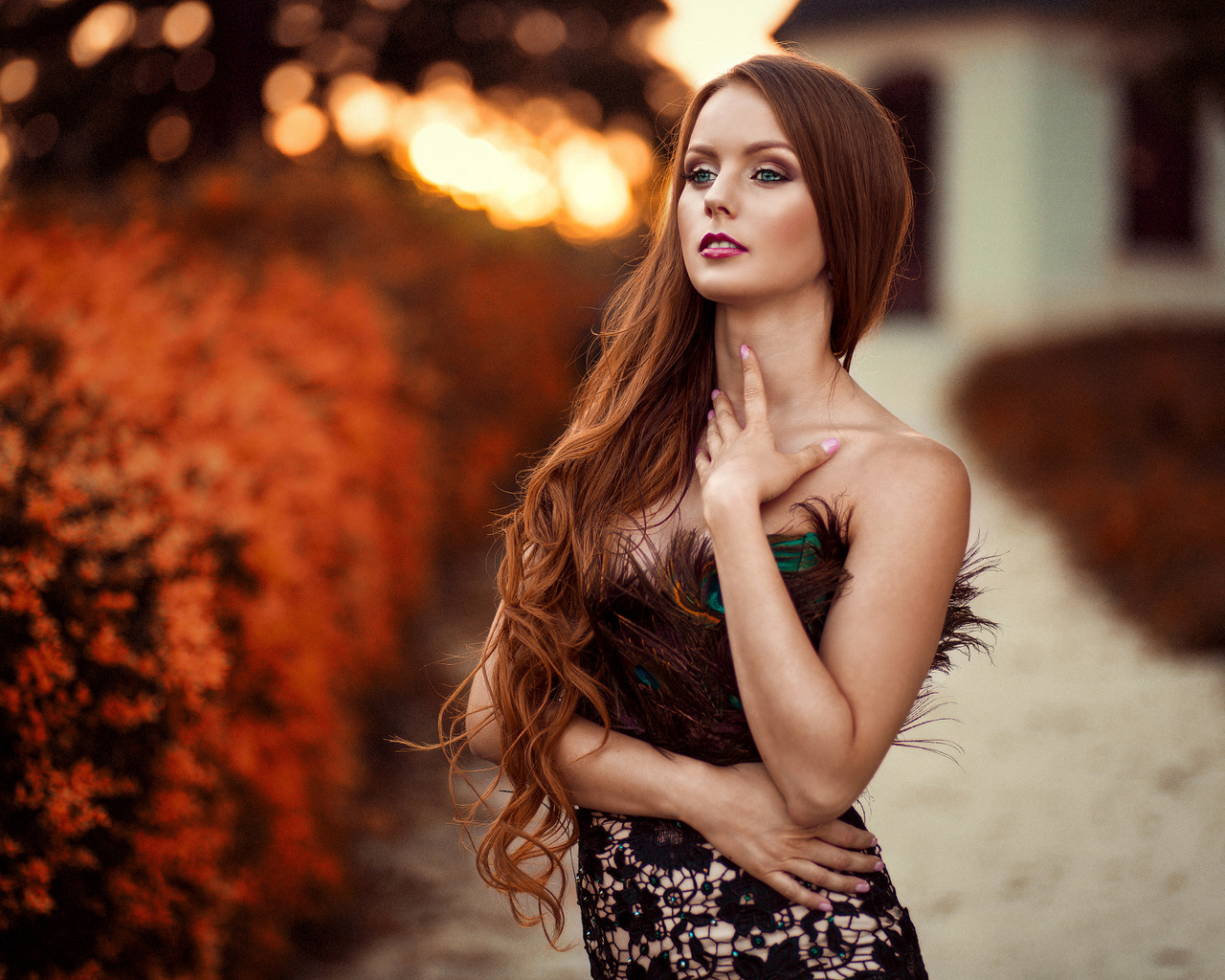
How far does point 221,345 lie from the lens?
4.81 metres

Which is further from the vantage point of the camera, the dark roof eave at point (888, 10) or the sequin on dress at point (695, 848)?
the dark roof eave at point (888, 10)

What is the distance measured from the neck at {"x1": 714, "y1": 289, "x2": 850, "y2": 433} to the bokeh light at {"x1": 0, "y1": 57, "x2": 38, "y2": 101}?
10627 mm

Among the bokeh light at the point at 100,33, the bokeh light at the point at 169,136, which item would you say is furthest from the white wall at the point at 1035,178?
the bokeh light at the point at 100,33

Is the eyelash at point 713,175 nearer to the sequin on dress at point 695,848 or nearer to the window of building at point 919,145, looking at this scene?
the sequin on dress at point 695,848

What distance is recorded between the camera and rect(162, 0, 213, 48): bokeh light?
1145 centimetres

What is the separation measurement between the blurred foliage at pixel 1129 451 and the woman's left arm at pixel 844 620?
583 centimetres

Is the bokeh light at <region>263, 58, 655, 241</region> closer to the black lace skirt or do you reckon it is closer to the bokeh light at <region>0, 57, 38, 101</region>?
the bokeh light at <region>0, 57, 38, 101</region>

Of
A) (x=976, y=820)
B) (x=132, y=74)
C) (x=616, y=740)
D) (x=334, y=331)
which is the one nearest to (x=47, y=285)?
(x=334, y=331)

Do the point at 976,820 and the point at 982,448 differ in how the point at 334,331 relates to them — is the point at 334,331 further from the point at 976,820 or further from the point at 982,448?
the point at 982,448

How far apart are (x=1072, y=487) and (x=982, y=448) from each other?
5.88 feet

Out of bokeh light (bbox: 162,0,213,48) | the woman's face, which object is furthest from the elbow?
bokeh light (bbox: 162,0,213,48)

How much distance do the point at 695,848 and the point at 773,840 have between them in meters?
0.15

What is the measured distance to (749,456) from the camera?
175cm

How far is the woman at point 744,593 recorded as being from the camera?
1.65m
